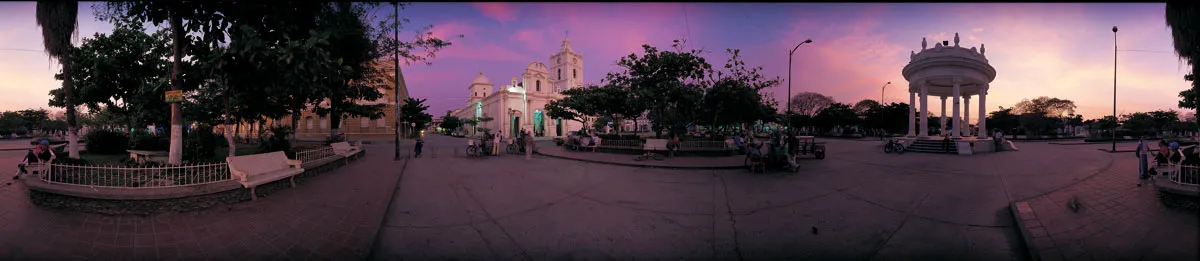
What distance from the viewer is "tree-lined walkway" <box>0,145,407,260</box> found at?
12.3 feet

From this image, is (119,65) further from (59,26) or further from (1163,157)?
(1163,157)

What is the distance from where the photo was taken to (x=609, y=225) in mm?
4676

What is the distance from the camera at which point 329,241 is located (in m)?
4.09

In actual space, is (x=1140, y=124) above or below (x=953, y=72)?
below

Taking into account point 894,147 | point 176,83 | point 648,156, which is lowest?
point 648,156

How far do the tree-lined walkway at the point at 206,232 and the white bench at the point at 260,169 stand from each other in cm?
34

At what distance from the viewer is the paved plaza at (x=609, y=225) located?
150 inches

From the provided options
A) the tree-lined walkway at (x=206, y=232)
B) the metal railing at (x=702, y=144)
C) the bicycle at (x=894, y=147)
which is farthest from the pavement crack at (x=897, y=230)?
the bicycle at (x=894, y=147)

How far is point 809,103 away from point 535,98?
39.3 metres

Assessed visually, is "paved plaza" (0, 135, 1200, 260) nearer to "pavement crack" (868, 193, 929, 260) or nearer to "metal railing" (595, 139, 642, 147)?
"pavement crack" (868, 193, 929, 260)

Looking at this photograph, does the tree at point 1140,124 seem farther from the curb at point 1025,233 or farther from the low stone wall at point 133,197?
the low stone wall at point 133,197

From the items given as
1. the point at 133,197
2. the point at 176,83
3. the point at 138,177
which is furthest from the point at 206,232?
the point at 176,83

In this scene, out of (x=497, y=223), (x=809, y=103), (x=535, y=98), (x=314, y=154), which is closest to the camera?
(x=497, y=223)

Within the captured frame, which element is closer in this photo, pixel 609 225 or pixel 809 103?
pixel 609 225
